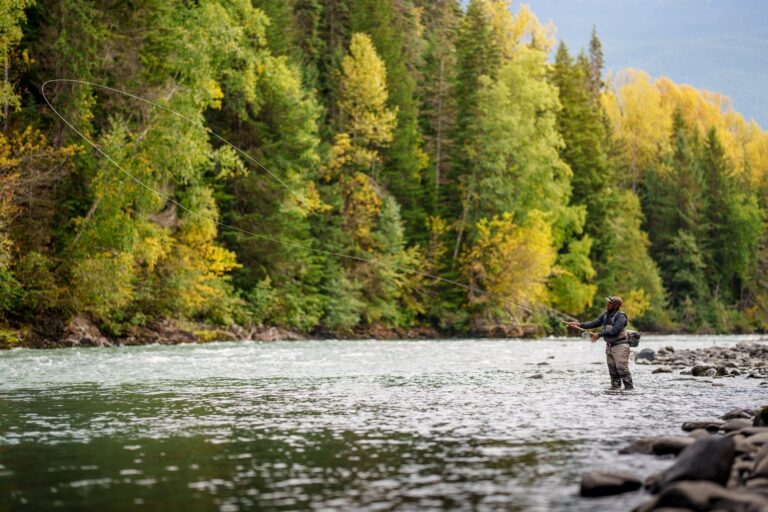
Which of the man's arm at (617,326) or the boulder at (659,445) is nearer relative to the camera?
the boulder at (659,445)

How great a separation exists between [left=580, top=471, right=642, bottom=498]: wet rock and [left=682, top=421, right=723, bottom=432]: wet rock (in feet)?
9.52

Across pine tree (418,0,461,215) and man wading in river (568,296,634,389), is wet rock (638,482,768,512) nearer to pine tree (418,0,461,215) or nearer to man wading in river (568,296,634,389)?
man wading in river (568,296,634,389)

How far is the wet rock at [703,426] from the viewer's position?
382 inches

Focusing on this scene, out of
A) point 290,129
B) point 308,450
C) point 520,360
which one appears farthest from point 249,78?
point 308,450

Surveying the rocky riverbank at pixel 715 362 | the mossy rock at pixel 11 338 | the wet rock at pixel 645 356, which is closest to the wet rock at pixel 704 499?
the rocky riverbank at pixel 715 362

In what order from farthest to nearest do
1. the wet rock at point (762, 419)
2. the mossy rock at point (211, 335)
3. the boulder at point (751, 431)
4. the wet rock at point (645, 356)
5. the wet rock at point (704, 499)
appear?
the mossy rock at point (211, 335), the wet rock at point (645, 356), the wet rock at point (762, 419), the boulder at point (751, 431), the wet rock at point (704, 499)

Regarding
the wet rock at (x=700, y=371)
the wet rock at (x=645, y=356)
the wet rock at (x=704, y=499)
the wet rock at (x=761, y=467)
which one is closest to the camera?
the wet rock at (x=704, y=499)

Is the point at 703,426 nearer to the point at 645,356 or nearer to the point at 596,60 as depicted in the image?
the point at 645,356

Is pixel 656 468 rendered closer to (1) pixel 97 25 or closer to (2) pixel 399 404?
(2) pixel 399 404

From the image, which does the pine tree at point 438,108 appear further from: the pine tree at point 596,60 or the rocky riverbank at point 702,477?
the rocky riverbank at point 702,477

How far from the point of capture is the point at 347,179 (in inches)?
1700

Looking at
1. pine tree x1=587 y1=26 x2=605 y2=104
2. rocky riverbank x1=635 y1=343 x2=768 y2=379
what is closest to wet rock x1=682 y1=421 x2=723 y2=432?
rocky riverbank x1=635 y1=343 x2=768 y2=379

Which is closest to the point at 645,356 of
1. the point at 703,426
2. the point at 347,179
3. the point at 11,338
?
the point at 703,426

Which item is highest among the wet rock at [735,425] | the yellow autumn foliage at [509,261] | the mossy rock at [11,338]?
the yellow autumn foliage at [509,261]
